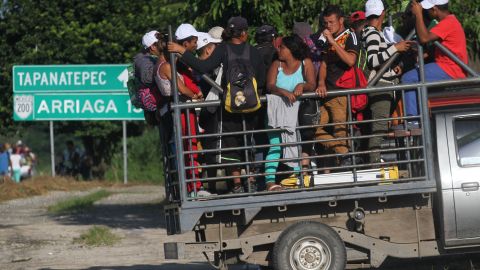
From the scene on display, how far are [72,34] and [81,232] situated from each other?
16.1 meters

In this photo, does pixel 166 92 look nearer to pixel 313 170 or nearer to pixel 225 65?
pixel 225 65

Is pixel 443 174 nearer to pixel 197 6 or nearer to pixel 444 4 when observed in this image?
pixel 444 4

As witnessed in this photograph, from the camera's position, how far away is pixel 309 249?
10258 millimetres

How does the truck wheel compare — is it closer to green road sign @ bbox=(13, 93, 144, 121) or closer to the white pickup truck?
the white pickup truck

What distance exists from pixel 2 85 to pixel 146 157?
628cm

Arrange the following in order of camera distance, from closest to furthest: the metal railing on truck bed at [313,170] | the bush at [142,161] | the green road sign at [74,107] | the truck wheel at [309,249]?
the metal railing on truck bed at [313,170] → the truck wheel at [309,249] → the green road sign at [74,107] → the bush at [142,161]

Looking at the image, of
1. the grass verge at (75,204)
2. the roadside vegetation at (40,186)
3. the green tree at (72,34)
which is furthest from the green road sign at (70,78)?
the green tree at (72,34)

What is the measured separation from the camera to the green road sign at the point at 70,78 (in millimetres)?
28734

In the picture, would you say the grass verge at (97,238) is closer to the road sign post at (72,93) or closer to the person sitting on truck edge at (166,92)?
→ the person sitting on truck edge at (166,92)

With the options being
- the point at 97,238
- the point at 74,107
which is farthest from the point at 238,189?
the point at 74,107

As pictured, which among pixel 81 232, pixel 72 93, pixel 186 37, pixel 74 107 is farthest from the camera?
pixel 74 107

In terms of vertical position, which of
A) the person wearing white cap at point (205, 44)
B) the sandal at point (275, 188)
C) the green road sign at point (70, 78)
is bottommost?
the sandal at point (275, 188)

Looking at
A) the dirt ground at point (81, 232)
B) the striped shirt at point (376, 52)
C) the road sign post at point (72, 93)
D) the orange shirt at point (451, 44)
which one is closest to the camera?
the orange shirt at point (451, 44)

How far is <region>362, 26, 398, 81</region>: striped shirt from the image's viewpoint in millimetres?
10750
